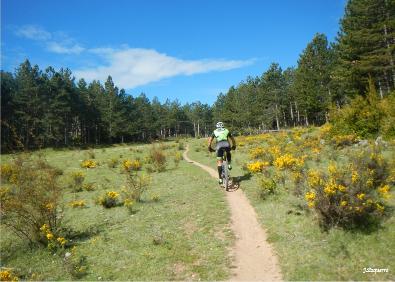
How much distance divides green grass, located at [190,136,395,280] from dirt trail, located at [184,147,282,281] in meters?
0.18

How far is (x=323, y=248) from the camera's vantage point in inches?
278

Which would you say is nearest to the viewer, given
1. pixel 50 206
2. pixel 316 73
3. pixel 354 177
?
pixel 354 177

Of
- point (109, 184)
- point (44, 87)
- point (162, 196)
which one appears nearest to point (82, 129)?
point (44, 87)

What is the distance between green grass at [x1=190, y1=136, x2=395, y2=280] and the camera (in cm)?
627

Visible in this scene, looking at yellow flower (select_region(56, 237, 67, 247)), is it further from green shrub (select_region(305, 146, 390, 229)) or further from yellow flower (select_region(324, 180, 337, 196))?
yellow flower (select_region(324, 180, 337, 196))

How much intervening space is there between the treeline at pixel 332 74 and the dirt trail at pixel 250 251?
56.9ft

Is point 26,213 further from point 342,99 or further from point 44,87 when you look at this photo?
point 342,99

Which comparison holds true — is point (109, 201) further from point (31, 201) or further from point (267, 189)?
point (267, 189)

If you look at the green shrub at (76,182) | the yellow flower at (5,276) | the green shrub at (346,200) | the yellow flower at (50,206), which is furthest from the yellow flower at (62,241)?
the green shrub at (76,182)

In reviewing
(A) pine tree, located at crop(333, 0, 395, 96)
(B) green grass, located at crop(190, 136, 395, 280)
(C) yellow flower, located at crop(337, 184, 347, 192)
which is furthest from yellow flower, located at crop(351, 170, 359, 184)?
(A) pine tree, located at crop(333, 0, 395, 96)

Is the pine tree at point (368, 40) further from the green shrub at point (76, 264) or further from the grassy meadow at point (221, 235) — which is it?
the green shrub at point (76, 264)

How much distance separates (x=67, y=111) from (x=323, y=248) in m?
60.0

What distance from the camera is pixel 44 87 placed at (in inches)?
2339

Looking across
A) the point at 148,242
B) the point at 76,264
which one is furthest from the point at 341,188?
the point at 76,264
